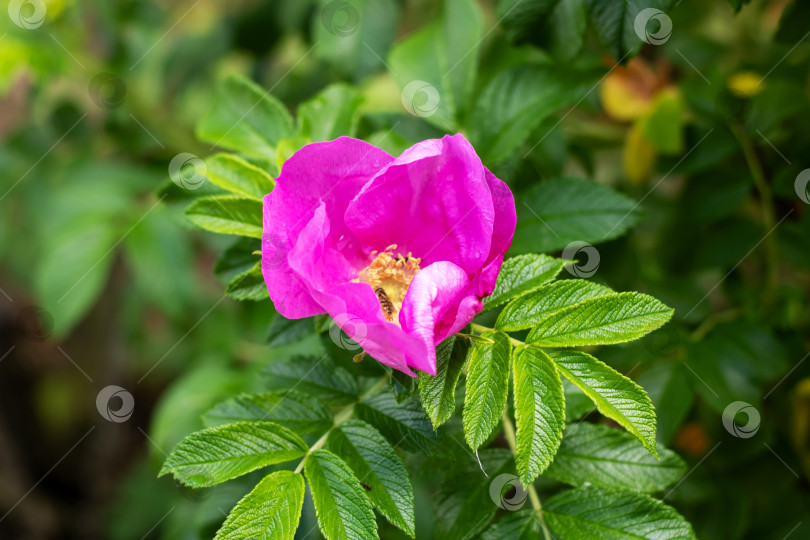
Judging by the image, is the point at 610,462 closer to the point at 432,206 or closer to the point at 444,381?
the point at 444,381

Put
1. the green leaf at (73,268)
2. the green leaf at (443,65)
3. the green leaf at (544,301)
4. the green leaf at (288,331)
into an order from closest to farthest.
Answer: the green leaf at (544,301)
the green leaf at (288,331)
the green leaf at (443,65)
the green leaf at (73,268)

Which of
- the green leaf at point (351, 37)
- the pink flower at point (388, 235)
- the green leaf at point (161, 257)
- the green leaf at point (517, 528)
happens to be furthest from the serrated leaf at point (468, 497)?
the green leaf at point (161, 257)

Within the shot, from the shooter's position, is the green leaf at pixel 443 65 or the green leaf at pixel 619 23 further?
the green leaf at pixel 443 65

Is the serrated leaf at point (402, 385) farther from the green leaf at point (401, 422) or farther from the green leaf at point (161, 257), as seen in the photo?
the green leaf at point (161, 257)

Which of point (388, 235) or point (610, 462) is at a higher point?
point (388, 235)

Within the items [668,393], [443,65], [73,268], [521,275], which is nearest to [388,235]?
[521,275]

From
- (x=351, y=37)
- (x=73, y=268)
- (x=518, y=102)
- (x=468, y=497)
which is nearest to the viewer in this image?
(x=468, y=497)
